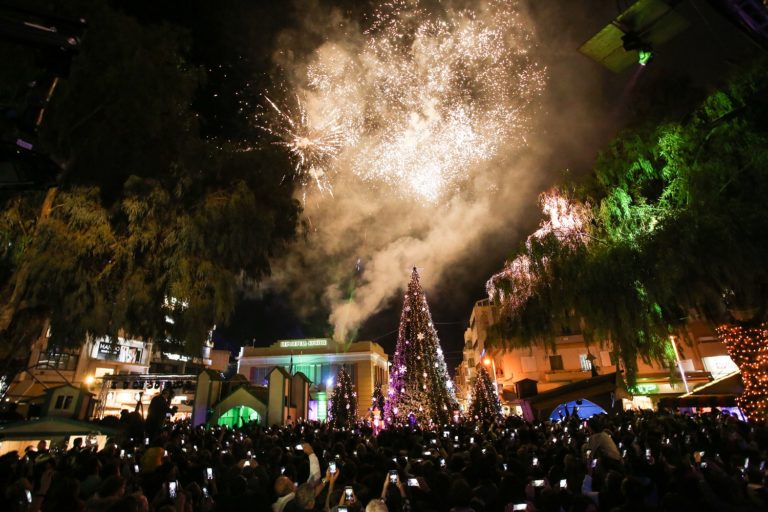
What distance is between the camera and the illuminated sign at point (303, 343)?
58.6 meters

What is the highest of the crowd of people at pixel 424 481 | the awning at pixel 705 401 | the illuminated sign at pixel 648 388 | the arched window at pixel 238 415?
the illuminated sign at pixel 648 388

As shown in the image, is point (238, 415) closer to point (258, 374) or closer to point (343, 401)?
point (343, 401)

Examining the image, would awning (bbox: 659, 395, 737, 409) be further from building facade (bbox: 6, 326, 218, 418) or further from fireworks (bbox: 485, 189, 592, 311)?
building facade (bbox: 6, 326, 218, 418)

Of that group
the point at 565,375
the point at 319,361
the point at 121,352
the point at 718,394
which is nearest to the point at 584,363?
the point at 565,375

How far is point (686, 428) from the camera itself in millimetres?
11312

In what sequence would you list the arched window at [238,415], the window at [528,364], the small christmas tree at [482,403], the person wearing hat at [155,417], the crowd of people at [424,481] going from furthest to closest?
1. the window at [528,364]
2. the arched window at [238,415]
3. the small christmas tree at [482,403]
4. the person wearing hat at [155,417]
5. the crowd of people at [424,481]

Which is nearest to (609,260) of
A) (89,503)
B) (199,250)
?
(199,250)

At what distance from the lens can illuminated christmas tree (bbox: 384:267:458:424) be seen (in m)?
21.0

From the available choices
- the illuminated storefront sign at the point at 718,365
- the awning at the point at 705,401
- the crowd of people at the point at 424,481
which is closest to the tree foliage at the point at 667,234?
the awning at the point at 705,401

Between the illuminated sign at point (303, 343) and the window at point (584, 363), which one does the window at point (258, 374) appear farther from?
the window at point (584, 363)

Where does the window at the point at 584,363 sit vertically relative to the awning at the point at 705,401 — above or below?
above

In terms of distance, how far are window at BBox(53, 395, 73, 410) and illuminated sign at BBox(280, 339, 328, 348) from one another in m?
41.3

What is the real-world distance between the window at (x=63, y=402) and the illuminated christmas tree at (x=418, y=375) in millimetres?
14731

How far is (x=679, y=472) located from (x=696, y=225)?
9.45 metres
